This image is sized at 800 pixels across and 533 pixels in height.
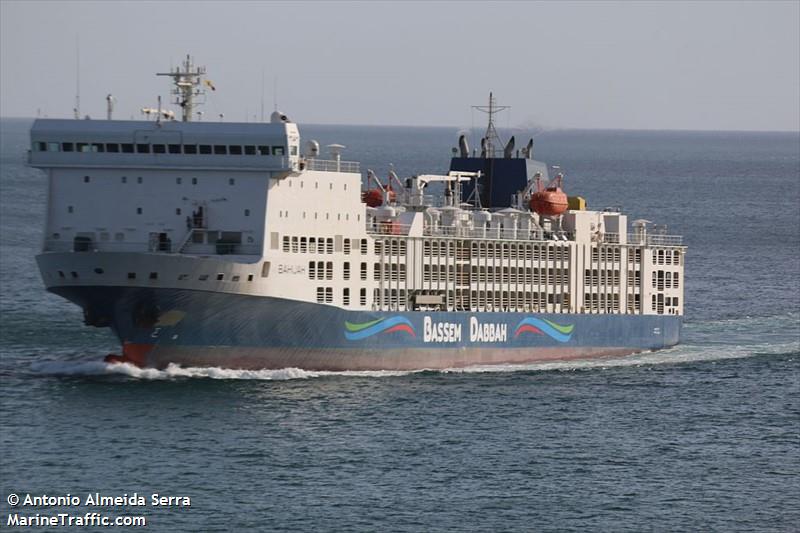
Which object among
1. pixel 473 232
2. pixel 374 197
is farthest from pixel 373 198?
pixel 473 232

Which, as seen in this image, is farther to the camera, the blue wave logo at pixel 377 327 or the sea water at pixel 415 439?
the blue wave logo at pixel 377 327

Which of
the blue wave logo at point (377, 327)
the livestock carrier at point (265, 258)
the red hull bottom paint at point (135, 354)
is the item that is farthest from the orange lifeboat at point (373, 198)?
the red hull bottom paint at point (135, 354)

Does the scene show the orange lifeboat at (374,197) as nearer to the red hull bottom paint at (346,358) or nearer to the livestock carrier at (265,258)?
the livestock carrier at (265,258)

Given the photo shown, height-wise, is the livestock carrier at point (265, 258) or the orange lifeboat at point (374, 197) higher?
the orange lifeboat at point (374, 197)

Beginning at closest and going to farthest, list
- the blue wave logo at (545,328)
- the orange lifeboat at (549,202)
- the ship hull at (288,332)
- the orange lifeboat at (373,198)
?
the ship hull at (288,332) < the blue wave logo at (545,328) < the orange lifeboat at (549,202) < the orange lifeboat at (373,198)

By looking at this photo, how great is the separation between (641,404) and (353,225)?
42.8 ft

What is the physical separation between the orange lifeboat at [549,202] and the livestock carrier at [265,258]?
1.25 meters

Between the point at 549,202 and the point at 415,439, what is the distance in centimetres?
2144

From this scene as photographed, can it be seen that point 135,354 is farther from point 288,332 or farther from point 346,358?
point 346,358

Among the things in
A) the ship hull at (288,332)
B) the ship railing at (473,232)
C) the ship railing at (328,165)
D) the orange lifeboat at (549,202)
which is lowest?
the ship hull at (288,332)

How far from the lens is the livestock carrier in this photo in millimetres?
62500

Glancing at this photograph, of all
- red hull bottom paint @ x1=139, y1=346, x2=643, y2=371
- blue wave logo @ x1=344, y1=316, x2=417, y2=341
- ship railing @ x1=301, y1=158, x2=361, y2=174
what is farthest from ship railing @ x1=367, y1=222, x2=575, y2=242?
red hull bottom paint @ x1=139, y1=346, x2=643, y2=371

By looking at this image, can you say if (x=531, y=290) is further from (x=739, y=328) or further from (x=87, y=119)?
(x=87, y=119)

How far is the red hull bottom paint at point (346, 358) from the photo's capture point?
63.1 m
